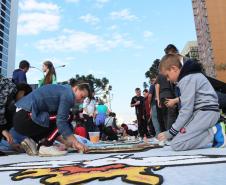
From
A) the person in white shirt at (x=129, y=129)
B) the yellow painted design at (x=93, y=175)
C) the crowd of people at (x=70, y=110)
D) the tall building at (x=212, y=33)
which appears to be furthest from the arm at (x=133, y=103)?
the tall building at (x=212, y=33)

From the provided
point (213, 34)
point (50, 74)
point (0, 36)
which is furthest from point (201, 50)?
point (50, 74)

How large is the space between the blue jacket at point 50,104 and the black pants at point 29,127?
0.08m

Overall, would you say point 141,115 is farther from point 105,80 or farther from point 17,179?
point 105,80

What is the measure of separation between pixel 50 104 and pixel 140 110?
5951 millimetres

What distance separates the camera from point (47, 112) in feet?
11.8

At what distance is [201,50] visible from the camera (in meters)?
71.0

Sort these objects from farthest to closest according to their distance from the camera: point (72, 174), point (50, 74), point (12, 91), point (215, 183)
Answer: point (50, 74), point (12, 91), point (72, 174), point (215, 183)

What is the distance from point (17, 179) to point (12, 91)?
2.49 meters

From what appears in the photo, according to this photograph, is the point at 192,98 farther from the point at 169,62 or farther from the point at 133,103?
the point at 133,103

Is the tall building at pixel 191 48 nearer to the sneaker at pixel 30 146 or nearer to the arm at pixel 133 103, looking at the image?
the arm at pixel 133 103

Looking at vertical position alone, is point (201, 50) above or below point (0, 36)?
below

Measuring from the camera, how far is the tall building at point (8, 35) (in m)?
90.7

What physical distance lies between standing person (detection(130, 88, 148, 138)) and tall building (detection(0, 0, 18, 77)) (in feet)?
274

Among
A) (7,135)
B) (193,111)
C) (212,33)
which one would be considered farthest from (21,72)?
(212,33)
